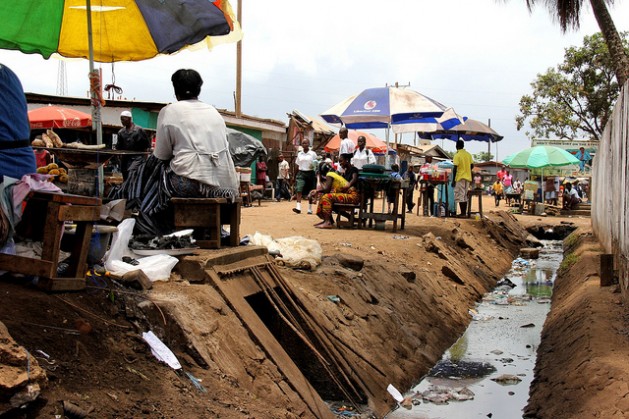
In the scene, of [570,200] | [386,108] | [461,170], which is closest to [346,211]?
[386,108]

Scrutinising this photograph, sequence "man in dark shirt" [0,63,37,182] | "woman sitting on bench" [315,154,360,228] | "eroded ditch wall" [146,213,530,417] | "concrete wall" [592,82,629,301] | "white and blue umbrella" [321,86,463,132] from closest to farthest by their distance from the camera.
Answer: "man in dark shirt" [0,63,37,182], "eroded ditch wall" [146,213,530,417], "concrete wall" [592,82,629,301], "woman sitting on bench" [315,154,360,228], "white and blue umbrella" [321,86,463,132]

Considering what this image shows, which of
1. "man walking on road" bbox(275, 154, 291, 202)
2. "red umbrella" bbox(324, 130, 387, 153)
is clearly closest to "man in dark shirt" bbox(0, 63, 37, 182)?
"man walking on road" bbox(275, 154, 291, 202)

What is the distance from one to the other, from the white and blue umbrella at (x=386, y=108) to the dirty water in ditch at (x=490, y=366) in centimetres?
420

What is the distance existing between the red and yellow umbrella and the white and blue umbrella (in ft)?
25.0

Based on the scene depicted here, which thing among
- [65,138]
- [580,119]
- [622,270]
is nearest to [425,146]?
[580,119]

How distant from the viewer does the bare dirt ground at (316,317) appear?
156 inches

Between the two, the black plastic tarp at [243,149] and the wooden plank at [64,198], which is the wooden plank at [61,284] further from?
the black plastic tarp at [243,149]

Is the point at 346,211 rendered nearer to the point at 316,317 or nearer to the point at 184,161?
the point at 316,317

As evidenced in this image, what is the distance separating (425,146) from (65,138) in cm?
3165

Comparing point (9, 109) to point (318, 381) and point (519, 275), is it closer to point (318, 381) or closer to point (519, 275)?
point (318, 381)

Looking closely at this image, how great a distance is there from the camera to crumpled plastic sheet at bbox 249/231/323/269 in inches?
312

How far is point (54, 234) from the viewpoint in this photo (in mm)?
4512

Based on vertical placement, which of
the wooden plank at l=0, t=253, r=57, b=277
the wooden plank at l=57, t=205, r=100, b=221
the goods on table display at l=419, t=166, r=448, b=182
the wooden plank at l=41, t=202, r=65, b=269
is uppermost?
the goods on table display at l=419, t=166, r=448, b=182

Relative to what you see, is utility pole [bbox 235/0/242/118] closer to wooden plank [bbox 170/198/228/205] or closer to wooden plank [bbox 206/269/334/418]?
wooden plank [bbox 170/198/228/205]
